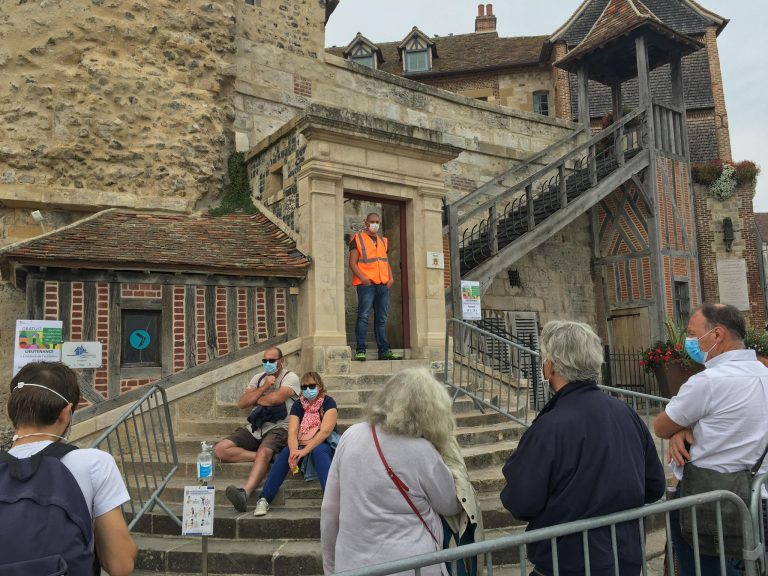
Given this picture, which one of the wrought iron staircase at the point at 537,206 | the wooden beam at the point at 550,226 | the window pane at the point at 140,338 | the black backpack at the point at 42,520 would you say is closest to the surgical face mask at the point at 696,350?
the black backpack at the point at 42,520

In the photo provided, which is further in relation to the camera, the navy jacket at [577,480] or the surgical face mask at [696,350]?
the surgical face mask at [696,350]

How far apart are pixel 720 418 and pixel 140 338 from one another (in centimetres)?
615

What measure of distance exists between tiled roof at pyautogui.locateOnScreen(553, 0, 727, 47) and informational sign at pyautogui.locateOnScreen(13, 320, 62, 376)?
19.0 metres

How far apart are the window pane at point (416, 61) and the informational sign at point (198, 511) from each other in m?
20.7

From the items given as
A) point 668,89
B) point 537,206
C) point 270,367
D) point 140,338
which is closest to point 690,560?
point 270,367

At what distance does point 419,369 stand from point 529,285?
36.8 feet

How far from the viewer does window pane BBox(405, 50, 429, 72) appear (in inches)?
888

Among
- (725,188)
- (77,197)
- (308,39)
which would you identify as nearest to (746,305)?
(725,188)

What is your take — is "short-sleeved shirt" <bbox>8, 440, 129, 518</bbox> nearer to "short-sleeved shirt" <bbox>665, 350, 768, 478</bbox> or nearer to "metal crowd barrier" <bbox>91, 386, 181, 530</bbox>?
"metal crowd barrier" <bbox>91, 386, 181, 530</bbox>

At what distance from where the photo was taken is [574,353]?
254cm

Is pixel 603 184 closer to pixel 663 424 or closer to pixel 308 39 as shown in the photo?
pixel 308 39

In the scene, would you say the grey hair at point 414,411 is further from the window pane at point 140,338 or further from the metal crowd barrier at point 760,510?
the window pane at point 140,338

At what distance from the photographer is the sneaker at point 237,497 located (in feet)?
16.2

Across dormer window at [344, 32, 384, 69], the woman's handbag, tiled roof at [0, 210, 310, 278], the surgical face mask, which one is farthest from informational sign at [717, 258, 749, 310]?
the woman's handbag
